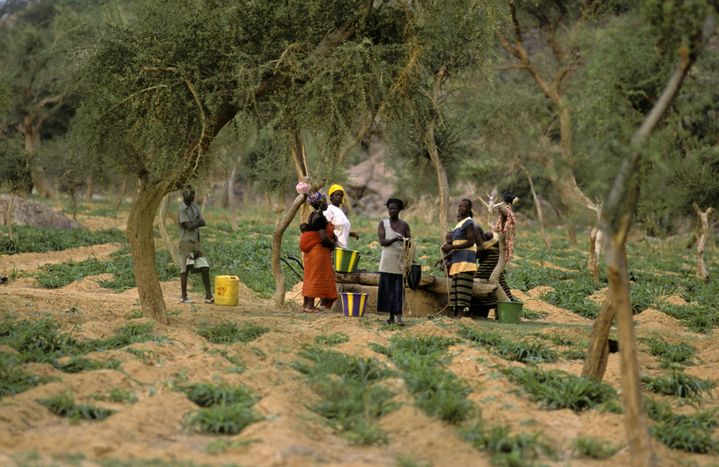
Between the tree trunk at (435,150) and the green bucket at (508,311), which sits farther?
the tree trunk at (435,150)

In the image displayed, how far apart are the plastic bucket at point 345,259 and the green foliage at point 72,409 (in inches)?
231

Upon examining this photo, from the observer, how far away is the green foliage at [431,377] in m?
7.97

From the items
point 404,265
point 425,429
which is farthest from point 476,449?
point 404,265

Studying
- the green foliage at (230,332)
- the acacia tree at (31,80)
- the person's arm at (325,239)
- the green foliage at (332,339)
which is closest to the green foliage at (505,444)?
the green foliage at (332,339)

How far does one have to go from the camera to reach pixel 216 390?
8.19m

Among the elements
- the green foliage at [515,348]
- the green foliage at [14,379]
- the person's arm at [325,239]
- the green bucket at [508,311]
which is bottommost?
the green foliage at [14,379]

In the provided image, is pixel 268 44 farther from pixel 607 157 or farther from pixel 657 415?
pixel 657 415

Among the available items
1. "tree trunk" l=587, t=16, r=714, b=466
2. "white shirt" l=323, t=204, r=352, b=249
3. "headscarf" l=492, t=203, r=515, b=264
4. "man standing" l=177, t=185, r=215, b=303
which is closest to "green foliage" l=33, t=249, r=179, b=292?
"man standing" l=177, t=185, r=215, b=303

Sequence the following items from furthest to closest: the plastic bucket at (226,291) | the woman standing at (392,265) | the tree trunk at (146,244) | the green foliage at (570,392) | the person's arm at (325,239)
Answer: the plastic bucket at (226,291), the person's arm at (325,239), the woman standing at (392,265), the tree trunk at (146,244), the green foliage at (570,392)

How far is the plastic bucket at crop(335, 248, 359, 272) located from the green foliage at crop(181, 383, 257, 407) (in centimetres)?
496

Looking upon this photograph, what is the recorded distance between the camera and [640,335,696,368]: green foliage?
11039 mm

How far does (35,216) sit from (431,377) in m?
20.7

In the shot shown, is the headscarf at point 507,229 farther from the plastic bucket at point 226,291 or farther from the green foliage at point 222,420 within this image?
the green foliage at point 222,420

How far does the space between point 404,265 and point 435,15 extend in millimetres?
3298
